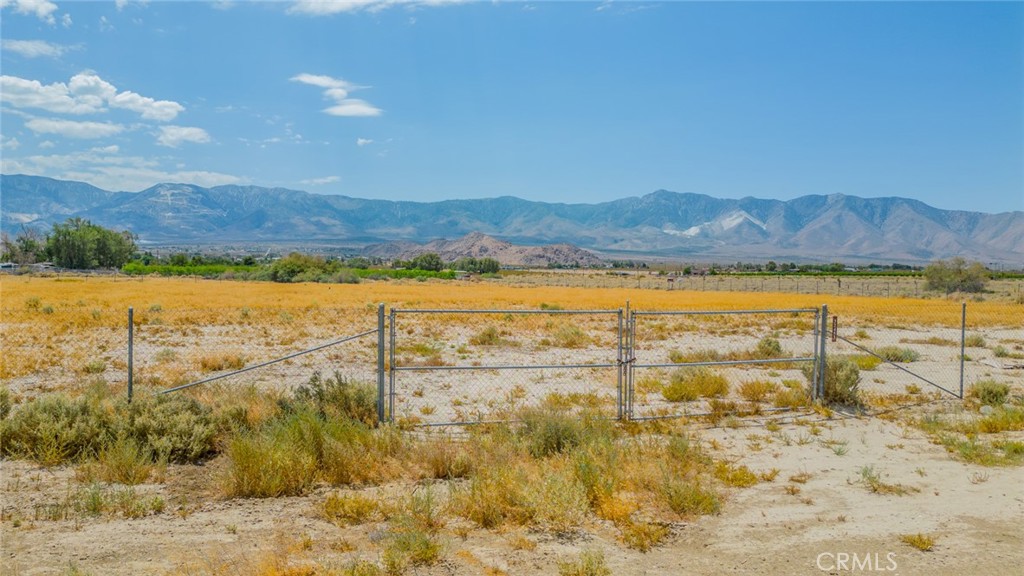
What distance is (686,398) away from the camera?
554 inches

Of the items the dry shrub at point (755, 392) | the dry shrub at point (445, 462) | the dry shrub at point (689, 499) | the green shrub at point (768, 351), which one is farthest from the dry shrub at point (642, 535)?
the green shrub at point (768, 351)

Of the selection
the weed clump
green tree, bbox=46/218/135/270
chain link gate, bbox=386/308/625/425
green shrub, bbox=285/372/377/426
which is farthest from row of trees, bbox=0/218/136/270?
green shrub, bbox=285/372/377/426

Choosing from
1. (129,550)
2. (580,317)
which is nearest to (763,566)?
(129,550)

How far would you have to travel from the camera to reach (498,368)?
11.6 metres

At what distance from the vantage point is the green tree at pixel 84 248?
125m

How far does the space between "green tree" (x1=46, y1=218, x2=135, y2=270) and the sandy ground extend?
138026mm

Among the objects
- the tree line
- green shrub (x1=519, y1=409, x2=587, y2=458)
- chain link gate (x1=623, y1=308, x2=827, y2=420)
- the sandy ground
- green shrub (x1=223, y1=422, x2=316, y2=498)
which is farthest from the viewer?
the tree line

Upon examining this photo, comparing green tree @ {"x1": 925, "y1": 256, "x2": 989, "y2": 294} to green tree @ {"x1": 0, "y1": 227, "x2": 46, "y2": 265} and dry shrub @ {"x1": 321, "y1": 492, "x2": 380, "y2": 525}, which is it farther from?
green tree @ {"x1": 0, "y1": 227, "x2": 46, "y2": 265}

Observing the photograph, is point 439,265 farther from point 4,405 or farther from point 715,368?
point 4,405

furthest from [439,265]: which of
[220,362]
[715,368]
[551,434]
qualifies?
[551,434]

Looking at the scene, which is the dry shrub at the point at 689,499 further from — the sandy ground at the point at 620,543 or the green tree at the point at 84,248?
the green tree at the point at 84,248

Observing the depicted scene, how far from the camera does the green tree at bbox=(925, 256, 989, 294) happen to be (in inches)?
2990

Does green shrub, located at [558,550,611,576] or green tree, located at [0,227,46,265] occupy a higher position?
green tree, located at [0,227,46,265]

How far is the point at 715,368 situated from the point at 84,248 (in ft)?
451
